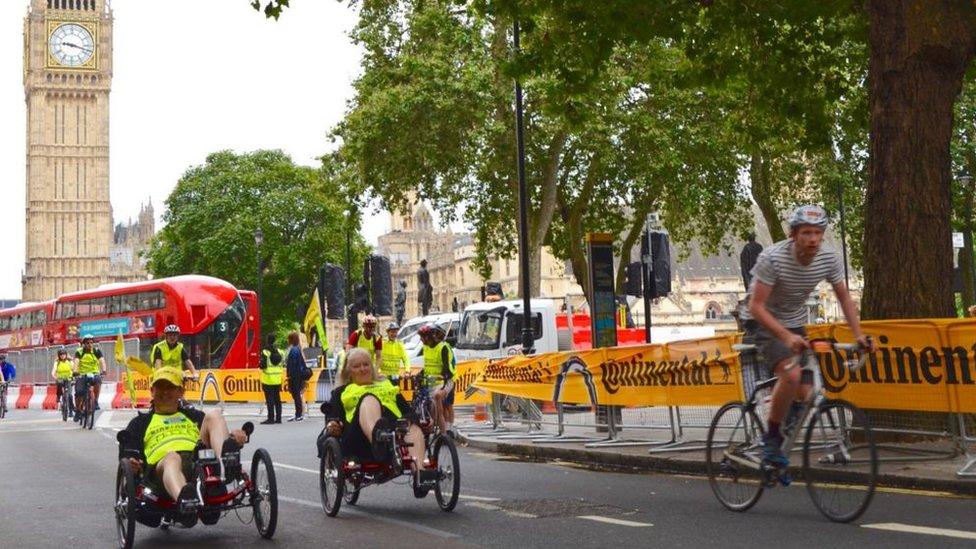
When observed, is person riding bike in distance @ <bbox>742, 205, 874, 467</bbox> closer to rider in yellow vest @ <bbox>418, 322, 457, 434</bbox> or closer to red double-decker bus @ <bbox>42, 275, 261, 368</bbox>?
rider in yellow vest @ <bbox>418, 322, 457, 434</bbox>

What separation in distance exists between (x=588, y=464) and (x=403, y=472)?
16.0ft

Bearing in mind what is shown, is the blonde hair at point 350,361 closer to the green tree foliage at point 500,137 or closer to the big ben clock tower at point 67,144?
the green tree foliage at point 500,137

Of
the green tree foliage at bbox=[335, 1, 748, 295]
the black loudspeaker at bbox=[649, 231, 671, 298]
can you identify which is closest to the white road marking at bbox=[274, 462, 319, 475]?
the black loudspeaker at bbox=[649, 231, 671, 298]

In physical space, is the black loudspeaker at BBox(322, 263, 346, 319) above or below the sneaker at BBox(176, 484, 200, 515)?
above

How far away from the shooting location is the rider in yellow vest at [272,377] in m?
26.1

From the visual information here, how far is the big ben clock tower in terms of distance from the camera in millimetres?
132625

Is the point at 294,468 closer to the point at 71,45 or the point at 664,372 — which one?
the point at 664,372

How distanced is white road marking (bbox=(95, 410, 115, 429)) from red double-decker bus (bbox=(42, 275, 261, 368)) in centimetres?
541

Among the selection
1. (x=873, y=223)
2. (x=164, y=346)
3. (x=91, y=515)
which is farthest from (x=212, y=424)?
(x=164, y=346)

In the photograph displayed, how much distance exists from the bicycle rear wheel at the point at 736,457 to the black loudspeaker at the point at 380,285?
19.1 metres

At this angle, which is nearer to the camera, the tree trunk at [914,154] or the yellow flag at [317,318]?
the tree trunk at [914,154]

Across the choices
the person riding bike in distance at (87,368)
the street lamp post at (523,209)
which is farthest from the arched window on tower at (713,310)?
the street lamp post at (523,209)

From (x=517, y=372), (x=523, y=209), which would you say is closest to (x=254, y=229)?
(x=523, y=209)

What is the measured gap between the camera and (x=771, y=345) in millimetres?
8297
